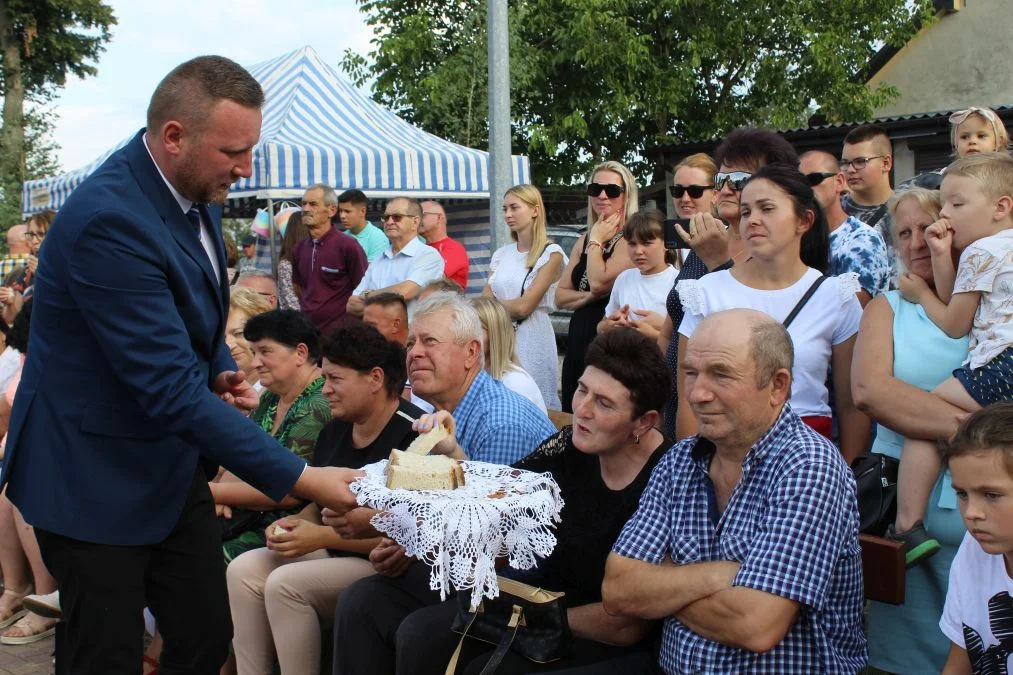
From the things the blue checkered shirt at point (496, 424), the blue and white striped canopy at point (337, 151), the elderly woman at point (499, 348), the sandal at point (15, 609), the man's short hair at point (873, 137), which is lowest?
the sandal at point (15, 609)

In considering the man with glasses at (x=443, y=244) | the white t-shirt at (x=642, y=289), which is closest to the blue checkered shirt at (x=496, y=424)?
the white t-shirt at (x=642, y=289)

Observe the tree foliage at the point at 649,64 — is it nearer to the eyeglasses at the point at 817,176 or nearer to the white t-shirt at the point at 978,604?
the eyeglasses at the point at 817,176

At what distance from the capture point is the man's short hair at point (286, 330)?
15.9 feet

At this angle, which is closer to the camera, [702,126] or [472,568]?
[472,568]

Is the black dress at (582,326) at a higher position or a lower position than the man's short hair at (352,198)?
lower

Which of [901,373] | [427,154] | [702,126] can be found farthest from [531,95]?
[901,373]

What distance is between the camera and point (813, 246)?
380 cm

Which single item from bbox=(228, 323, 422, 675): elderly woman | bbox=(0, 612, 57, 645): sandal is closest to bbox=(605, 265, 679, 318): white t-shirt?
bbox=(228, 323, 422, 675): elderly woman

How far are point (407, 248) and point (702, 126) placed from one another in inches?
665

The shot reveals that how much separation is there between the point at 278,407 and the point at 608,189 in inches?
84.0

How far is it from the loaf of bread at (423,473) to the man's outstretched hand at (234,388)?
1.70 feet

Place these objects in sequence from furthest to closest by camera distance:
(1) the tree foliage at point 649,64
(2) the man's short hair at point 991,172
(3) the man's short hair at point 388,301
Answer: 1. (1) the tree foliage at point 649,64
2. (3) the man's short hair at point 388,301
3. (2) the man's short hair at point 991,172

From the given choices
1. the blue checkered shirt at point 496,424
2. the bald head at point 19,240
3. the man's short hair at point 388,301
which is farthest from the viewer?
the bald head at point 19,240

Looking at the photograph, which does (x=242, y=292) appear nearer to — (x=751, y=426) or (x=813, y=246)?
(x=813, y=246)
